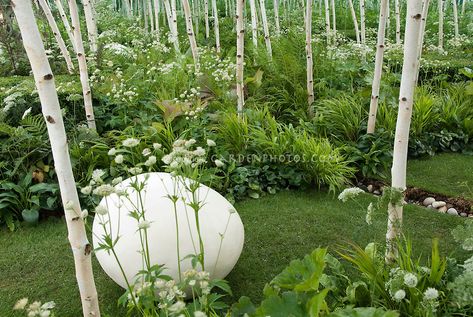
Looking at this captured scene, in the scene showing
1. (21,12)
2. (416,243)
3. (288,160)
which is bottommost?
(416,243)

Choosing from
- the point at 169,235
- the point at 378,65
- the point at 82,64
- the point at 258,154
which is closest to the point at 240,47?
the point at 258,154

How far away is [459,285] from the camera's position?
7.23 feet

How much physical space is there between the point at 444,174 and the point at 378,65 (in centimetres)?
131

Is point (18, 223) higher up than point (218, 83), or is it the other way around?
point (218, 83)

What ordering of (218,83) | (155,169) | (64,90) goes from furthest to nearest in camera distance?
(218,83) → (64,90) → (155,169)

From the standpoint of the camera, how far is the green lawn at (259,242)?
3254 mm

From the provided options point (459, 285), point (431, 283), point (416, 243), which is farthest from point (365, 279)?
point (416, 243)

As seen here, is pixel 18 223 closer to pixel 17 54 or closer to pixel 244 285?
pixel 244 285

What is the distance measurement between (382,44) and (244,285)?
9.45 feet

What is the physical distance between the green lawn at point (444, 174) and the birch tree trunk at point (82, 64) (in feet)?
11.0

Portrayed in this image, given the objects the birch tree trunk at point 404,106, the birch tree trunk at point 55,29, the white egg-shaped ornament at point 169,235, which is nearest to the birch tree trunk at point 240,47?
the white egg-shaped ornament at point 169,235

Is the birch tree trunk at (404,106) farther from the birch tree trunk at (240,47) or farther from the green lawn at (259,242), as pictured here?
the birch tree trunk at (240,47)

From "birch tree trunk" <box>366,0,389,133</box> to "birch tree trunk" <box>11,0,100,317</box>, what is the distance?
3614mm

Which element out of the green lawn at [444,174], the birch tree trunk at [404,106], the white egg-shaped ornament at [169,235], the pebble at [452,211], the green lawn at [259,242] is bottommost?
the pebble at [452,211]
